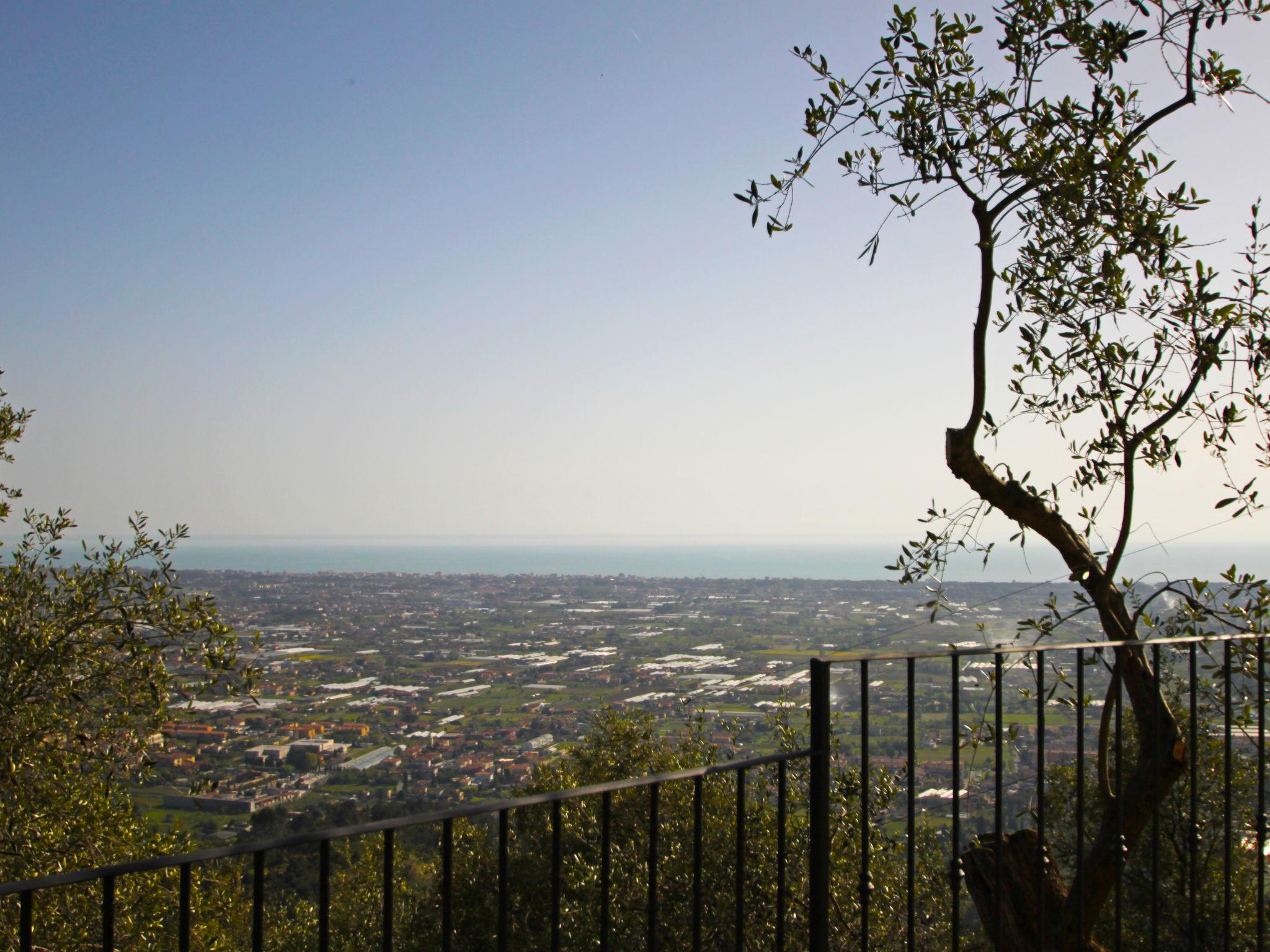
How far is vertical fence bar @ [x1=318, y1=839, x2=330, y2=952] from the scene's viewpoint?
4.22 feet

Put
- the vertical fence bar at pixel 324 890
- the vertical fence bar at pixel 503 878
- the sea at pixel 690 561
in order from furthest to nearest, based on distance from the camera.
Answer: the sea at pixel 690 561 → the vertical fence bar at pixel 503 878 → the vertical fence bar at pixel 324 890

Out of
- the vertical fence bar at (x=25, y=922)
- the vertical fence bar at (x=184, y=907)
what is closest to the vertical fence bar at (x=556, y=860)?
the vertical fence bar at (x=184, y=907)

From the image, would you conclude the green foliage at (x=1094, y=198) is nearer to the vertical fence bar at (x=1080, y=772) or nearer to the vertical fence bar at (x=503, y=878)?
the vertical fence bar at (x=1080, y=772)

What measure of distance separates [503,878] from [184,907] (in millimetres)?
499

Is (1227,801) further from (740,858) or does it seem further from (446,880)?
(446,880)

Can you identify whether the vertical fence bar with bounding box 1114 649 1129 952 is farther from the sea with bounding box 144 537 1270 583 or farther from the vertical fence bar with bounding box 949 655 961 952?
the sea with bounding box 144 537 1270 583

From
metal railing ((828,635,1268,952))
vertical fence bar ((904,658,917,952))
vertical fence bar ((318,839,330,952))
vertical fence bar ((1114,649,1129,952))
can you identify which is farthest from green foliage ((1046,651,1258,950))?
vertical fence bar ((318,839,330,952))

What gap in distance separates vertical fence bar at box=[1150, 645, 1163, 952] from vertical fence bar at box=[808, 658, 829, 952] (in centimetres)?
105

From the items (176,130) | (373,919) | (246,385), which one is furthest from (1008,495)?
(246,385)

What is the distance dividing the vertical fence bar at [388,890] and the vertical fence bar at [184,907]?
10.8 inches

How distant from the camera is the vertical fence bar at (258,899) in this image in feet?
4.01

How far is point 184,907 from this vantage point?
A: 1206 mm

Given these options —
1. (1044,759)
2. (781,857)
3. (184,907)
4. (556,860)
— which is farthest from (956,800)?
(184,907)

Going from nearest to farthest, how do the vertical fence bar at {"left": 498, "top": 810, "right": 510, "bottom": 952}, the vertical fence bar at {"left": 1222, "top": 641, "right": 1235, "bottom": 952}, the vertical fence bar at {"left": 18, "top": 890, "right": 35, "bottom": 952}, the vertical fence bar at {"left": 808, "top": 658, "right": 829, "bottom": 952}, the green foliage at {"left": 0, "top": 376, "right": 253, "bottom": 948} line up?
the vertical fence bar at {"left": 18, "top": 890, "right": 35, "bottom": 952} < the vertical fence bar at {"left": 498, "top": 810, "right": 510, "bottom": 952} < the vertical fence bar at {"left": 808, "top": 658, "right": 829, "bottom": 952} < the vertical fence bar at {"left": 1222, "top": 641, "right": 1235, "bottom": 952} < the green foliage at {"left": 0, "top": 376, "right": 253, "bottom": 948}
